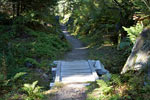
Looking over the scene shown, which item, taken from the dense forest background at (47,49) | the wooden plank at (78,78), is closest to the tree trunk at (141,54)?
the dense forest background at (47,49)

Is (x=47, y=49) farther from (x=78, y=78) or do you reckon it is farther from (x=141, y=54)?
(x=141, y=54)

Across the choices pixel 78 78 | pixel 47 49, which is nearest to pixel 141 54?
pixel 78 78

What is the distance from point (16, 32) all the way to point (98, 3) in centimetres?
754

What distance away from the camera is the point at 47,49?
408 inches

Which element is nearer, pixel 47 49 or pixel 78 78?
pixel 78 78

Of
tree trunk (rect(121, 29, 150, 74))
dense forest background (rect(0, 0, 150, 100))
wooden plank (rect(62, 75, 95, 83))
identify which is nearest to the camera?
dense forest background (rect(0, 0, 150, 100))

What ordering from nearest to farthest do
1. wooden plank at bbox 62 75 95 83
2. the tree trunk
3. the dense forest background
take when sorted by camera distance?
the dense forest background
the tree trunk
wooden plank at bbox 62 75 95 83

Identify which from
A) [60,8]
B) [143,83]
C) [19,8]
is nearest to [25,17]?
[19,8]

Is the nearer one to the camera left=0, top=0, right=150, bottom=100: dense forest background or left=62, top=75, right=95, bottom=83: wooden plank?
left=0, top=0, right=150, bottom=100: dense forest background

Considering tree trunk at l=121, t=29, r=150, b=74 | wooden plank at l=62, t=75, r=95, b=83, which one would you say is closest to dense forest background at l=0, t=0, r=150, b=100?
tree trunk at l=121, t=29, r=150, b=74

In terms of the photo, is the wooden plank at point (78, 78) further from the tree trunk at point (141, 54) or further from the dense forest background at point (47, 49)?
the tree trunk at point (141, 54)

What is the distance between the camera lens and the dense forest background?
4402mm

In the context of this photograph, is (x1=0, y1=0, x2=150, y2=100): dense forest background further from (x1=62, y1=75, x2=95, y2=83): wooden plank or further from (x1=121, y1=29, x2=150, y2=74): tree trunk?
(x1=62, y1=75, x2=95, y2=83): wooden plank

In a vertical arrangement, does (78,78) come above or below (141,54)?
below
